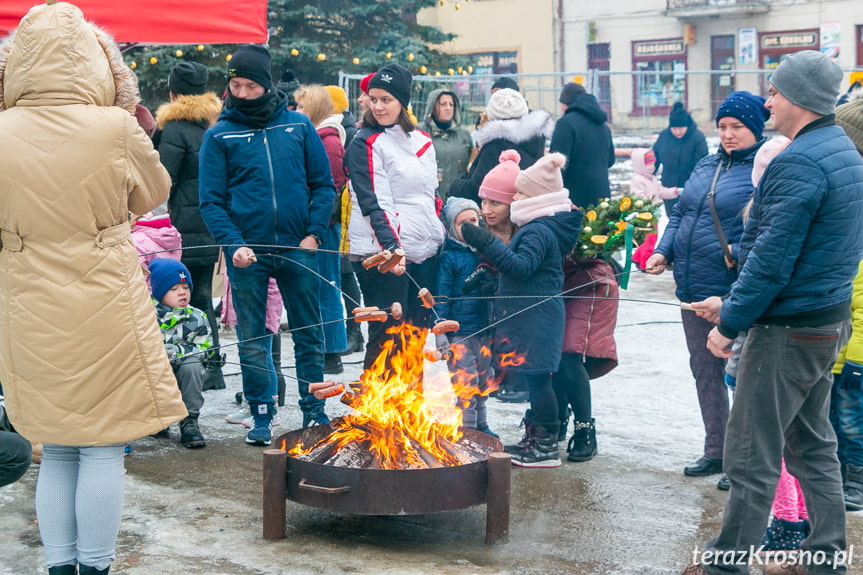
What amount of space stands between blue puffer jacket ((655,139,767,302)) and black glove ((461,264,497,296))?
1.02 meters

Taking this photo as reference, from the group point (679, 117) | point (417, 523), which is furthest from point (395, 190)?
point (679, 117)

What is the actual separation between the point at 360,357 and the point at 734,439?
488cm

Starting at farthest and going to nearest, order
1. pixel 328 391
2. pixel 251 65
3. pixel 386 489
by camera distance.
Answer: pixel 251 65 → pixel 328 391 → pixel 386 489

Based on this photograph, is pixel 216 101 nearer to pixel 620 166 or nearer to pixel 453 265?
pixel 453 265

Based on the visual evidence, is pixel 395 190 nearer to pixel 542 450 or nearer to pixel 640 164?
pixel 542 450

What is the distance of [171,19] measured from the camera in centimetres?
625

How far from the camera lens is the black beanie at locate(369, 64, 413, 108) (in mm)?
6348

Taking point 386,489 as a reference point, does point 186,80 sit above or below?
above

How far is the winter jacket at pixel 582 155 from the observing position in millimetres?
8797

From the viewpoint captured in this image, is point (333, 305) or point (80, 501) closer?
point (80, 501)

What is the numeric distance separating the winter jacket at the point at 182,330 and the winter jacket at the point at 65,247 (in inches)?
95.8

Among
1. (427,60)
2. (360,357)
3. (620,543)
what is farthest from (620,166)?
(620,543)

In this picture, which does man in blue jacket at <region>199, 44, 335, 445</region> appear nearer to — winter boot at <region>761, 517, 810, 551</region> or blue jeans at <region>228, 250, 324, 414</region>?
blue jeans at <region>228, 250, 324, 414</region>

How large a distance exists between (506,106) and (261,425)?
3.30 meters
